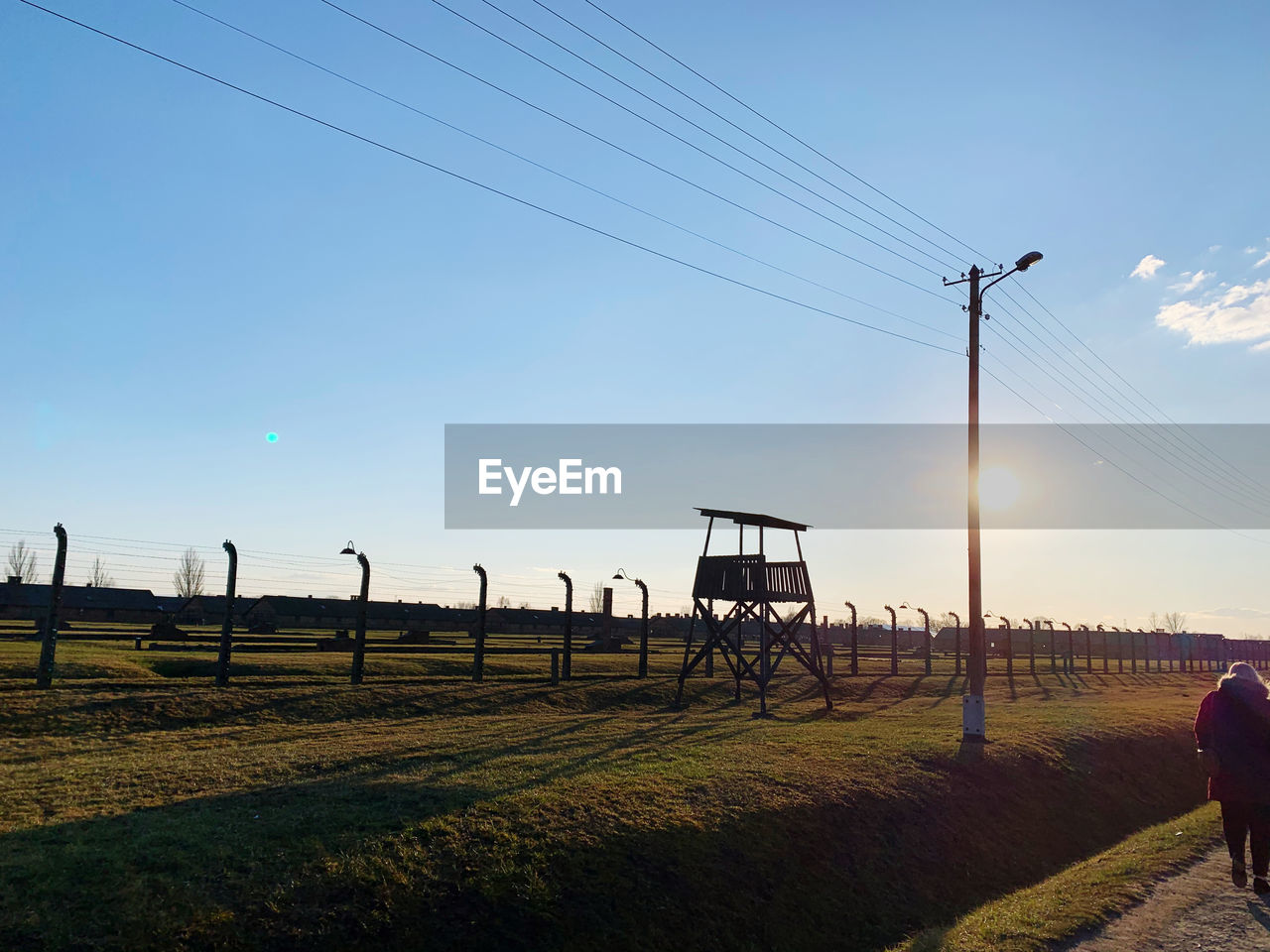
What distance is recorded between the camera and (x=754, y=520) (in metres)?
23.0

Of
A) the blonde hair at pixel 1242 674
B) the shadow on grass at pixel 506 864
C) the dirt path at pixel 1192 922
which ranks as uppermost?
the blonde hair at pixel 1242 674

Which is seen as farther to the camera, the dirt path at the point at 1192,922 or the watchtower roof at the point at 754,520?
the watchtower roof at the point at 754,520

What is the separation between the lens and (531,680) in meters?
23.0

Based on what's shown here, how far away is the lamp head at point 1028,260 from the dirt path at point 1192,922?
38.9 ft

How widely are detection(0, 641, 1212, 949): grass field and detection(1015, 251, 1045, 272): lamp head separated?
381 inches

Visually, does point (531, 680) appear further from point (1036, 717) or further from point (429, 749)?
point (1036, 717)

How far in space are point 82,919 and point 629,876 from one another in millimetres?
4606

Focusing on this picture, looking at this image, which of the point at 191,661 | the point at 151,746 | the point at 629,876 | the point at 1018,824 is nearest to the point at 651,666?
the point at 191,661

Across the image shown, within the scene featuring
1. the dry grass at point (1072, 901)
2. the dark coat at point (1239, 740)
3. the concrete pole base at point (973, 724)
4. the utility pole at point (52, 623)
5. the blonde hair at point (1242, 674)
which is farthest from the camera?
the concrete pole base at point (973, 724)

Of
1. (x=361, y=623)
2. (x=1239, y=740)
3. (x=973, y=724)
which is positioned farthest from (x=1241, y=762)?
(x=361, y=623)

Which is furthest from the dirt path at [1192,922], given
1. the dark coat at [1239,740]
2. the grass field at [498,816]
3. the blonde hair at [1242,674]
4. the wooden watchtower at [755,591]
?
the wooden watchtower at [755,591]

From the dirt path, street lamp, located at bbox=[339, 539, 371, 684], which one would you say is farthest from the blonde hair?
street lamp, located at bbox=[339, 539, 371, 684]

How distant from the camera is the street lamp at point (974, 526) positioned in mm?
16672

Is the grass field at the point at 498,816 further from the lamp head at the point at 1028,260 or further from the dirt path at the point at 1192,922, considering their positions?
the lamp head at the point at 1028,260
